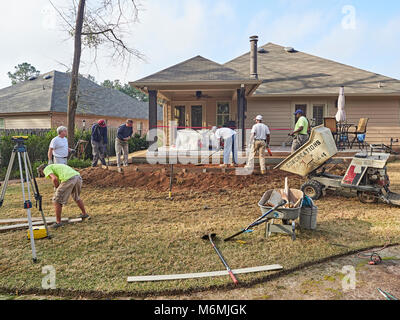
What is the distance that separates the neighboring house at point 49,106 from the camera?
62.5 feet

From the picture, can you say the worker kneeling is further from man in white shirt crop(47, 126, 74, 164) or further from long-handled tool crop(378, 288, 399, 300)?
long-handled tool crop(378, 288, 399, 300)

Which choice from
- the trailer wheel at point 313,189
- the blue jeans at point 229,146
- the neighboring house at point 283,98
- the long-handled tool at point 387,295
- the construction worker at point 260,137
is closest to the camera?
the long-handled tool at point 387,295

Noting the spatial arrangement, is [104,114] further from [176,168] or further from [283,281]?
[283,281]

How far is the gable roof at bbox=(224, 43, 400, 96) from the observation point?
13594 millimetres

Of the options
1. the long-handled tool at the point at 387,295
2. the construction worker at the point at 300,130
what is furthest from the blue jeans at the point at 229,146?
the long-handled tool at the point at 387,295

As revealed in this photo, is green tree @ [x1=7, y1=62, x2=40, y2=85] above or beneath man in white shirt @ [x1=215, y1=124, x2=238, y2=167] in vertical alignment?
above

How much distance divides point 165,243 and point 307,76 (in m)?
14.3

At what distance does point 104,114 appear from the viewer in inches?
920

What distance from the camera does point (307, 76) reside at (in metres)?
15.6

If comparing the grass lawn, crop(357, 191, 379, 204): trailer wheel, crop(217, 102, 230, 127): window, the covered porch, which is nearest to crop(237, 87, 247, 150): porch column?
the covered porch

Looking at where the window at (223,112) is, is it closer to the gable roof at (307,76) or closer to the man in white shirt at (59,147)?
the gable roof at (307,76)

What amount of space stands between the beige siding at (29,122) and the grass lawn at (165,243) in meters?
13.9

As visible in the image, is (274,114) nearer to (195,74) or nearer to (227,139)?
(195,74)

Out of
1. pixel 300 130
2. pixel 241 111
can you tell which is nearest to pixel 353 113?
pixel 241 111
